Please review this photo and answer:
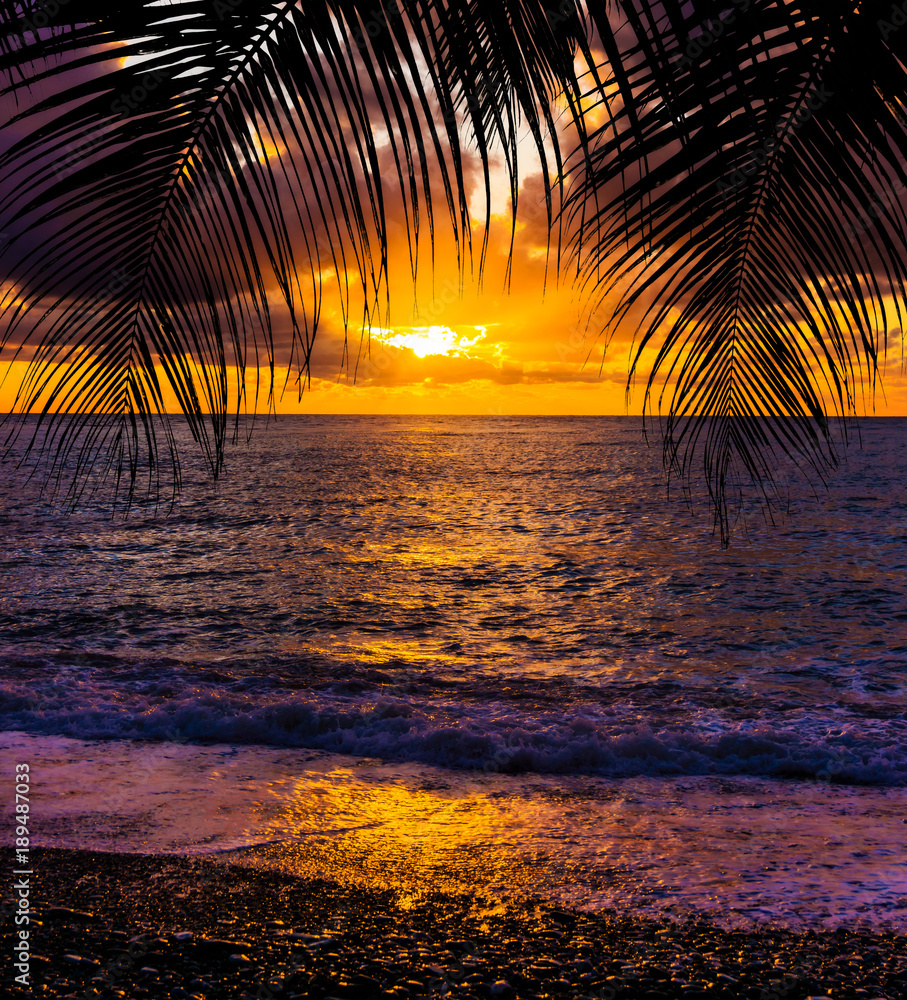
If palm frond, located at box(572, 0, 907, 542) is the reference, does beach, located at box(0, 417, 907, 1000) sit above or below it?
below

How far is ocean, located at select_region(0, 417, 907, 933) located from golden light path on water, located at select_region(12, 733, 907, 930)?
0.03 metres

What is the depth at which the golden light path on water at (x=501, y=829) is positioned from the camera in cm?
496

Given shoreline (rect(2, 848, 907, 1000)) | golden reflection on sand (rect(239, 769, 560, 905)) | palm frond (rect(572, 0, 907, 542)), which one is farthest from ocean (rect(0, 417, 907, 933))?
palm frond (rect(572, 0, 907, 542))

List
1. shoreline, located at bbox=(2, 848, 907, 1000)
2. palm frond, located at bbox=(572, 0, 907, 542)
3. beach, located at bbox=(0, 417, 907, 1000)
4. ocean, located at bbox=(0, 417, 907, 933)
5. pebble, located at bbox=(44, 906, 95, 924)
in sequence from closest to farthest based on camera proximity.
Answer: palm frond, located at bbox=(572, 0, 907, 542) < shoreline, located at bbox=(2, 848, 907, 1000) < beach, located at bbox=(0, 417, 907, 1000) < pebble, located at bbox=(44, 906, 95, 924) < ocean, located at bbox=(0, 417, 907, 933)

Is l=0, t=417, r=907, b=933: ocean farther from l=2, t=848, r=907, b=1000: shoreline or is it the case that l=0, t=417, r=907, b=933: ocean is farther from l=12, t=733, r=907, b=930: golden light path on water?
l=2, t=848, r=907, b=1000: shoreline

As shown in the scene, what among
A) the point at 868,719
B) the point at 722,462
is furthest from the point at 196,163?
the point at 868,719

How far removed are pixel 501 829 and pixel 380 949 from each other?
1.91 m

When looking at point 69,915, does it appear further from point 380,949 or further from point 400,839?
point 400,839

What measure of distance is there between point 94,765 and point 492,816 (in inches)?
147

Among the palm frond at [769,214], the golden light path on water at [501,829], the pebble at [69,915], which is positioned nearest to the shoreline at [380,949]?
the pebble at [69,915]

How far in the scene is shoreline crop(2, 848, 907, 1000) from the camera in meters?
3.94

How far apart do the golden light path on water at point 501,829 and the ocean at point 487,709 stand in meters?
0.03

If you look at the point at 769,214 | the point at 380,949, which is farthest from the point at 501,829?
the point at 769,214

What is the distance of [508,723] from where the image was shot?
29.1 ft
